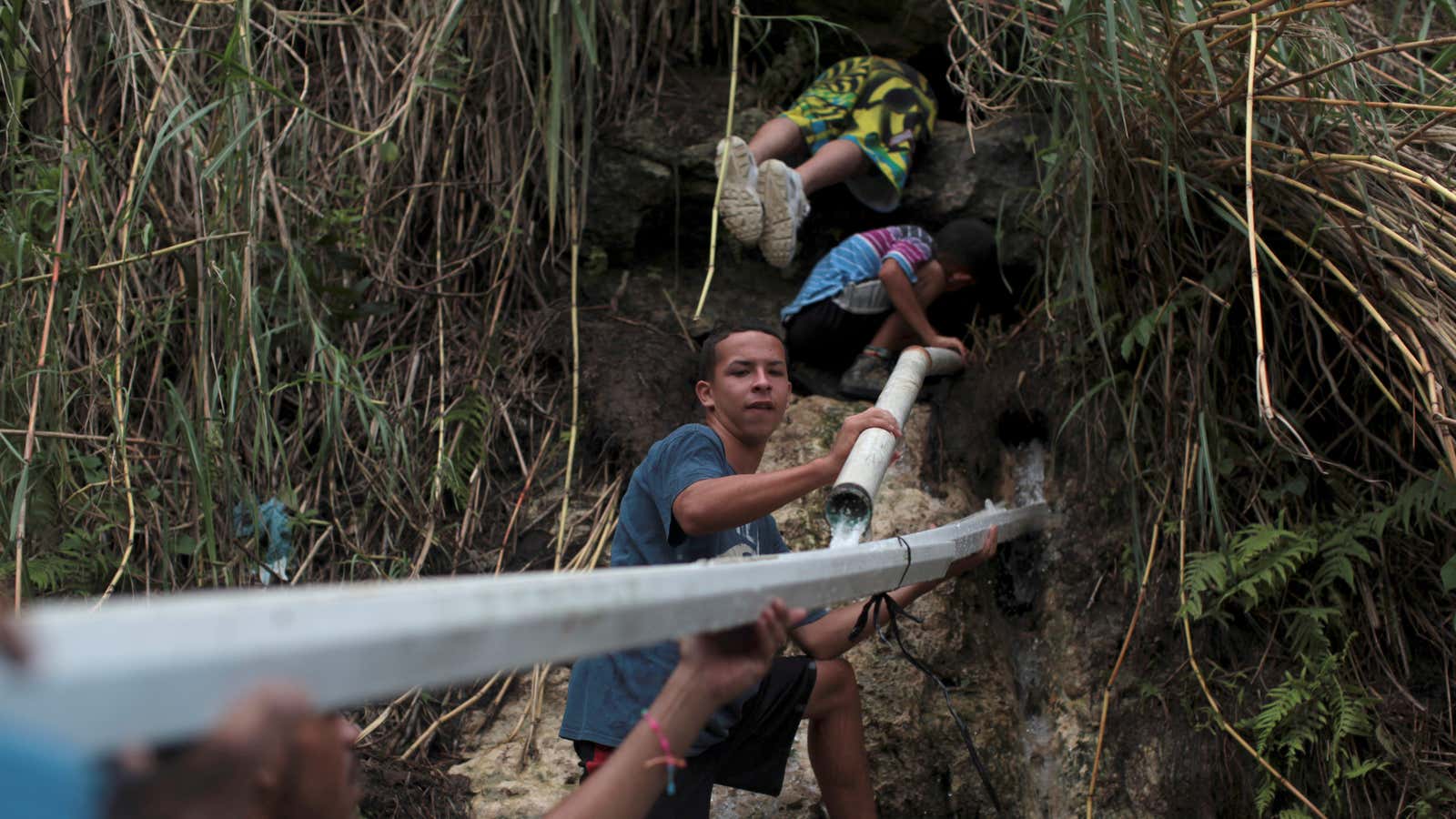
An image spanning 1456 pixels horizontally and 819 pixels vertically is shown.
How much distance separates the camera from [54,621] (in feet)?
2.03

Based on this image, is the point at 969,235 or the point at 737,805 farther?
the point at 969,235

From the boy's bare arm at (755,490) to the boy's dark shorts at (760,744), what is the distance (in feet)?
1.38

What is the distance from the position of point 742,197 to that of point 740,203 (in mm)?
17

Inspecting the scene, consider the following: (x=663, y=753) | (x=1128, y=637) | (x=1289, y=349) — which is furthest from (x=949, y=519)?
(x=663, y=753)

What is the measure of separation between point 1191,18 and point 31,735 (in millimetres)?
2337

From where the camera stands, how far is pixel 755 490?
2078 millimetres

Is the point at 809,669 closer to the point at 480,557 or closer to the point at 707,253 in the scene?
the point at 480,557

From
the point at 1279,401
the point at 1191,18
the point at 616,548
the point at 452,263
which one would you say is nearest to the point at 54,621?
the point at 616,548

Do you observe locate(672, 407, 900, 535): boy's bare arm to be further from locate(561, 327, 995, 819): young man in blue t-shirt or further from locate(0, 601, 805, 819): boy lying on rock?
locate(0, 601, 805, 819): boy lying on rock

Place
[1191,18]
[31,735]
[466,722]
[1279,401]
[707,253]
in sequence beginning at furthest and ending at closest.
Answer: [707,253] → [466,722] → [1279,401] → [1191,18] → [31,735]

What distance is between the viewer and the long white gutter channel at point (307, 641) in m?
0.61

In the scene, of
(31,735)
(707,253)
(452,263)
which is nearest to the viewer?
(31,735)

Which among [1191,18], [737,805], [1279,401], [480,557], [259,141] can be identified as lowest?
[737,805]

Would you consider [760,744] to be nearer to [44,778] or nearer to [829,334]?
[829,334]
